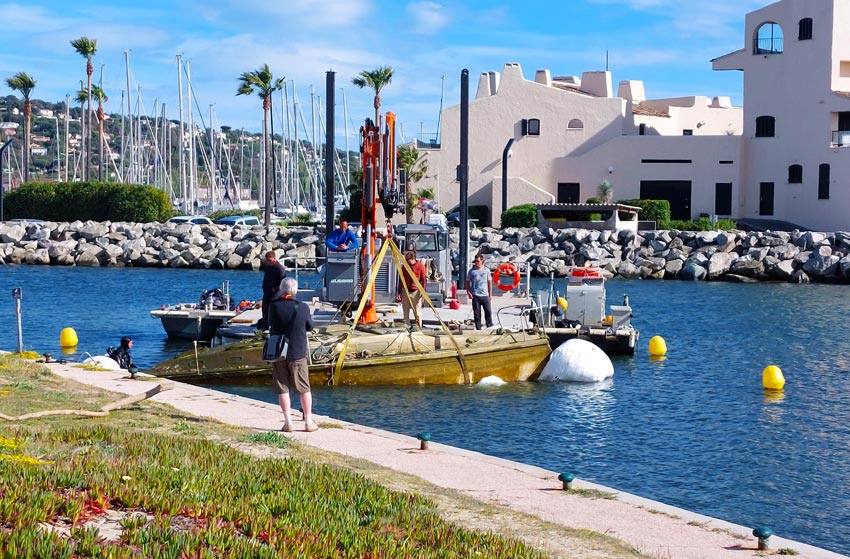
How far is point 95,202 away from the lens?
73.4m

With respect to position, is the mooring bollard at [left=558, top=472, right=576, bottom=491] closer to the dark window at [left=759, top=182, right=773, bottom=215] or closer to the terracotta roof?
the dark window at [left=759, top=182, right=773, bottom=215]

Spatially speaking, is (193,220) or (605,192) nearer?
(605,192)

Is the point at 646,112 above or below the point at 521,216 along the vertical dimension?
above

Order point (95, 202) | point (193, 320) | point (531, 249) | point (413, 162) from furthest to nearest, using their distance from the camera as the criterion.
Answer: point (95, 202)
point (413, 162)
point (531, 249)
point (193, 320)

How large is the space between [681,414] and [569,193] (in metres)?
47.6

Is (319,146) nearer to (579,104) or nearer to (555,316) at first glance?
(579,104)

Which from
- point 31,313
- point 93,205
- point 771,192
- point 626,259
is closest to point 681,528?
point 31,313

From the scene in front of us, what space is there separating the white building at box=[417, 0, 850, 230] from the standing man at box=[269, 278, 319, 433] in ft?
172

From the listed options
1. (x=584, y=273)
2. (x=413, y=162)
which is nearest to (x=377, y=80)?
(x=413, y=162)

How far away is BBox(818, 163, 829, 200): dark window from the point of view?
60531mm

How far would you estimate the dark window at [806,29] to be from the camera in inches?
2424

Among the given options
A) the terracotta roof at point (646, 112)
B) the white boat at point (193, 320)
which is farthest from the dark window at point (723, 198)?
the white boat at point (193, 320)

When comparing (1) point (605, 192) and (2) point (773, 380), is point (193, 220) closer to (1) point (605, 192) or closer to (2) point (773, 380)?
(1) point (605, 192)

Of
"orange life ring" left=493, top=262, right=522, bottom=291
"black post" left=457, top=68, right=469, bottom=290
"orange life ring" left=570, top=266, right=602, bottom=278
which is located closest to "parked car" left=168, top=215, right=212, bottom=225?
"orange life ring" left=493, top=262, right=522, bottom=291
